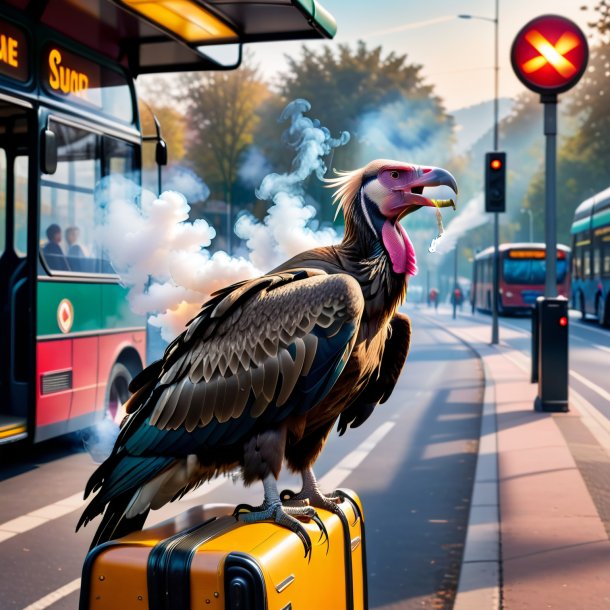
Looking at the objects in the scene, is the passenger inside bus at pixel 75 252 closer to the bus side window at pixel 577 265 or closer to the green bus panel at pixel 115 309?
the green bus panel at pixel 115 309

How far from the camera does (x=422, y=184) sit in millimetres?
2691

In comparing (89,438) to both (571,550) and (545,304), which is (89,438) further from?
(571,550)

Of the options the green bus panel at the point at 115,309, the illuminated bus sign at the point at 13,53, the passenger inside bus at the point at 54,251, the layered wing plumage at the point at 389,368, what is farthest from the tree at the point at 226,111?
the layered wing plumage at the point at 389,368

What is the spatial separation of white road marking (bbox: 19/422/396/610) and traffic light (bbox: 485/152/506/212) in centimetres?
591

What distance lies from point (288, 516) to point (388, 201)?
86 centimetres

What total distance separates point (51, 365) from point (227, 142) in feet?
84.6

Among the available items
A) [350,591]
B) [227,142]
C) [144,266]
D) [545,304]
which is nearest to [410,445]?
[545,304]

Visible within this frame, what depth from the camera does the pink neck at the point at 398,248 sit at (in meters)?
2.77

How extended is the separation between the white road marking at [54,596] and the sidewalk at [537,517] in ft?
6.51

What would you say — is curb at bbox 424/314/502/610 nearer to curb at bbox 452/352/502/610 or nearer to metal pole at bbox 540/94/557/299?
curb at bbox 452/352/502/610

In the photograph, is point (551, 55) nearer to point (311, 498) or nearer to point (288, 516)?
point (311, 498)

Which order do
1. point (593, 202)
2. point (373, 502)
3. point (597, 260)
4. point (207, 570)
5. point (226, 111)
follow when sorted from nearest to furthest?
point (207, 570)
point (373, 502)
point (226, 111)
point (597, 260)
point (593, 202)

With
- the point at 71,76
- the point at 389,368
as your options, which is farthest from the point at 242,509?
the point at 71,76

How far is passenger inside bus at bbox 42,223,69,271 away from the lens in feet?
28.4
